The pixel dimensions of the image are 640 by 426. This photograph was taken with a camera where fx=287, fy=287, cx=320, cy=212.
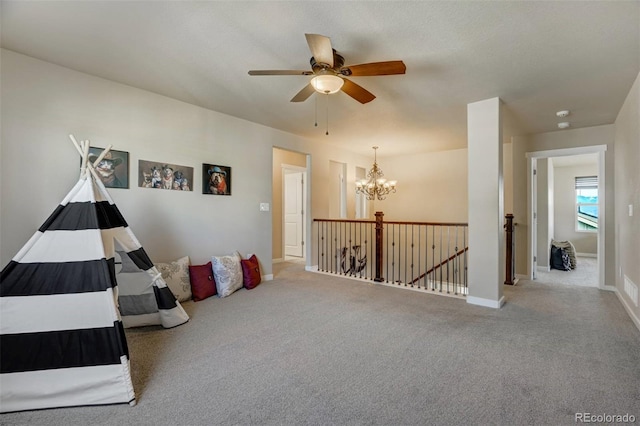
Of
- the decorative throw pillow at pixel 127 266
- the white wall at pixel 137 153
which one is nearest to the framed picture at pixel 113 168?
the white wall at pixel 137 153

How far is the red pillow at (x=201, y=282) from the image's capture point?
3582mm

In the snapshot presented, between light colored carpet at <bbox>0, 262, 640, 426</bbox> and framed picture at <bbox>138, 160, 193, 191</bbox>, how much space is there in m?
1.49

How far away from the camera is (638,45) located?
7.52ft

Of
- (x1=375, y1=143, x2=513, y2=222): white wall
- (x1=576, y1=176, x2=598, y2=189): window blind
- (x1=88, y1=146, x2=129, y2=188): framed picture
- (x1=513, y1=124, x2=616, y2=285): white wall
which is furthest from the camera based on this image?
(x1=576, y1=176, x2=598, y2=189): window blind

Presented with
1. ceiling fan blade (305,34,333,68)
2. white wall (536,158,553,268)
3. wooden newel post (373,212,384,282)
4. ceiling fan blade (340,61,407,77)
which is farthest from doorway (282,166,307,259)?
white wall (536,158,553,268)

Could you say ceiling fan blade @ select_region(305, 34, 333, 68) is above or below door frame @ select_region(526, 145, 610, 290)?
above

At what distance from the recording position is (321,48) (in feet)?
6.45

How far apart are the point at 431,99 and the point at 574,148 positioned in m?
3.07

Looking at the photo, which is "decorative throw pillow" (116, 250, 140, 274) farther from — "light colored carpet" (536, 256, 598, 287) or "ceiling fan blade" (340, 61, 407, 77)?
"light colored carpet" (536, 256, 598, 287)

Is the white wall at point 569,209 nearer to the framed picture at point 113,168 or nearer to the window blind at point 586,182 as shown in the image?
the window blind at point 586,182

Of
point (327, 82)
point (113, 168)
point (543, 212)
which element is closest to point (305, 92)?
point (327, 82)

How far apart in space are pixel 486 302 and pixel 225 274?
329cm

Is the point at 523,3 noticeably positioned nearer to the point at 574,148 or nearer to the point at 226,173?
the point at 226,173

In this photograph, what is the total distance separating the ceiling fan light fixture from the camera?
2264 millimetres
